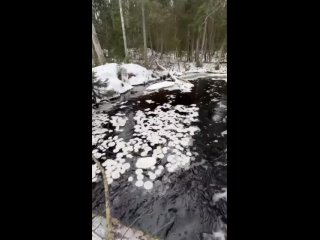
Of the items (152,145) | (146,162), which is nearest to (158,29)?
(152,145)

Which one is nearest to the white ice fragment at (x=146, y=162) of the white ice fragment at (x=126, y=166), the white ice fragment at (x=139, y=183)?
the white ice fragment at (x=126, y=166)

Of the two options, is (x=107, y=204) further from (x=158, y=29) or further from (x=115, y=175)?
(x=158, y=29)

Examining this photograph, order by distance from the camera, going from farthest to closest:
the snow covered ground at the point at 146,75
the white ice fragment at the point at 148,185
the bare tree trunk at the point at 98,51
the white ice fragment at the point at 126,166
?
1. the snow covered ground at the point at 146,75
2. the bare tree trunk at the point at 98,51
3. the white ice fragment at the point at 126,166
4. the white ice fragment at the point at 148,185

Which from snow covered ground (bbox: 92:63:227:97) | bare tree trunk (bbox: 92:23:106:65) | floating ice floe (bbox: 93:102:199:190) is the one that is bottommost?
floating ice floe (bbox: 93:102:199:190)

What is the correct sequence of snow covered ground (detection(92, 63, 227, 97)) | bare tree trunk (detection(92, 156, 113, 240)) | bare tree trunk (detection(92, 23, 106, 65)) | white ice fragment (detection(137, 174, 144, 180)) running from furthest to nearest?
snow covered ground (detection(92, 63, 227, 97)) < bare tree trunk (detection(92, 23, 106, 65)) < white ice fragment (detection(137, 174, 144, 180)) < bare tree trunk (detection(92, 156, 113, 240))

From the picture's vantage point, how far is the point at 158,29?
13.8 ft

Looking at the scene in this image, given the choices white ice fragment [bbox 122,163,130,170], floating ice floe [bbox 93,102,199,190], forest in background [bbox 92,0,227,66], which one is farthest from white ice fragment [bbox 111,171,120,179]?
forest in background [bbox 92,0,227,66]

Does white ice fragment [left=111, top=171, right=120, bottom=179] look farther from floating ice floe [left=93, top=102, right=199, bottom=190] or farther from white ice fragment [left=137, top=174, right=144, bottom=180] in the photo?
white ice fragment [left=137, top=174, right=144, bottom=180]

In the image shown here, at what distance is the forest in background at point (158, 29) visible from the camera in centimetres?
371

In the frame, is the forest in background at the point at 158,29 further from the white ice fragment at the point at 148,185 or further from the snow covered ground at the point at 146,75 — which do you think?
the white ice fragment at the point at 148,185

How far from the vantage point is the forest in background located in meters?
3.71
